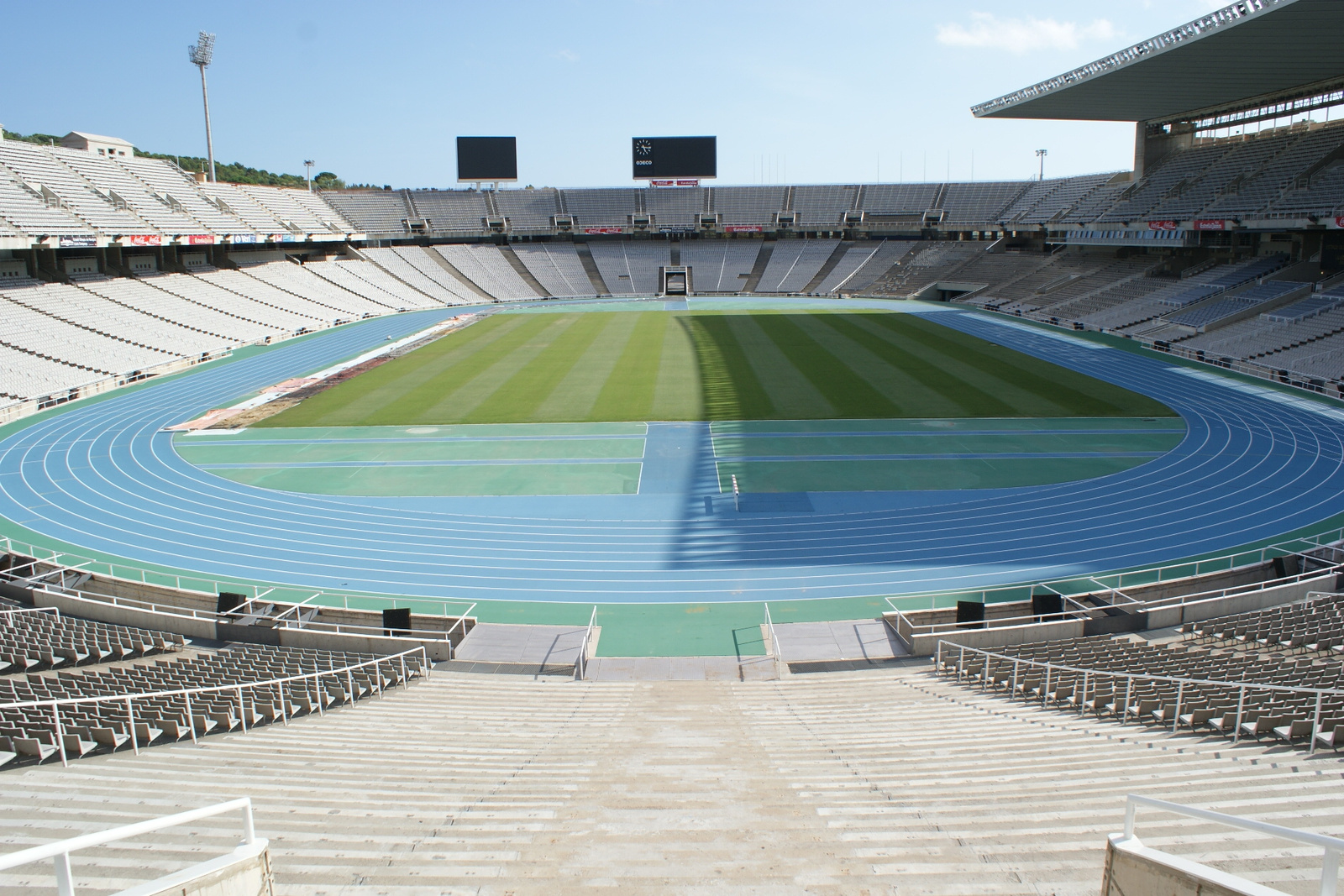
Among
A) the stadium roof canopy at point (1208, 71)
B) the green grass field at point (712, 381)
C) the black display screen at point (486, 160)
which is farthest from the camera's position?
the black display screen at point (486, 160)

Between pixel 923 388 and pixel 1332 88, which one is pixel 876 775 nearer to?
pixel 923 388

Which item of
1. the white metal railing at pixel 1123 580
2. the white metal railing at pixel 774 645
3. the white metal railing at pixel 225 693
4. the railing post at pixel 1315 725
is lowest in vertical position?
the white metal railing at pixel 774 645

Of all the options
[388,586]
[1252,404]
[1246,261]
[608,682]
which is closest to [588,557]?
[388,586]

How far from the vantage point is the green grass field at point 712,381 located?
31.8 meters

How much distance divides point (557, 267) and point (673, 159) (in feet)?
53.8

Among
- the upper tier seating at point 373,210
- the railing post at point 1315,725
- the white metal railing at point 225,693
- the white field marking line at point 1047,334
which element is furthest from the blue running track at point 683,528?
the upper tier seating at point 373,210

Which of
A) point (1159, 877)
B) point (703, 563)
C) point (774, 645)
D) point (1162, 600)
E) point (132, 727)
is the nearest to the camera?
point (1159, 877)

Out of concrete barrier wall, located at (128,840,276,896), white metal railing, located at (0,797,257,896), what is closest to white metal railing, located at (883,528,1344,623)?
concrete barrier wall, located at (128,840,276,896)

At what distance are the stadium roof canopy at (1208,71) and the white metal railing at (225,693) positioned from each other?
37.3 m

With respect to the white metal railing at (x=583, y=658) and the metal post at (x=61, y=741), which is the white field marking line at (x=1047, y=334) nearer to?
the white metal railing at (x=583, y=658)

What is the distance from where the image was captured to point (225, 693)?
10.8 m

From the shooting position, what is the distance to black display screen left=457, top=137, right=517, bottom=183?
A: 83250 mm

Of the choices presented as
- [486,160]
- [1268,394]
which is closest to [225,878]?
[1268,394]

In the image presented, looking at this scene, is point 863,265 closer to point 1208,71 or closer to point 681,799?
point 1208,71
